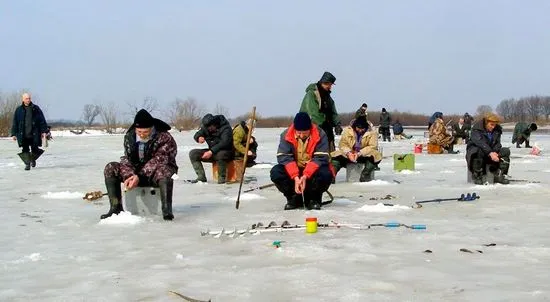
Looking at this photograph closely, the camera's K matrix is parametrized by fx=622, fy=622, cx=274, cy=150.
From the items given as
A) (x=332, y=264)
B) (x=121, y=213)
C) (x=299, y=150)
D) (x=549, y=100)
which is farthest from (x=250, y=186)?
(x=549, y=100)

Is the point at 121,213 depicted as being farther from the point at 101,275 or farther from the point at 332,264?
the point at 332,264

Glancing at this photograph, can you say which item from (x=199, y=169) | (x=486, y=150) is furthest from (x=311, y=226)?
(x=199, y=169)

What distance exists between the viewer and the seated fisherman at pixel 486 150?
366 inches

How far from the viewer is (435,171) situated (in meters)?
12.6

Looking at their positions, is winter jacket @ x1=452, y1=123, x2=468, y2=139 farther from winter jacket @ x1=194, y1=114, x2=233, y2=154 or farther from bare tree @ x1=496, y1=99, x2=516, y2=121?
bare tree @ x1=496, y1=99, x2=516, y2=121

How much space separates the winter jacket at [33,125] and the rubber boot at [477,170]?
9.23 meters

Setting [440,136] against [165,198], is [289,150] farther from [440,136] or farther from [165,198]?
[440,136]

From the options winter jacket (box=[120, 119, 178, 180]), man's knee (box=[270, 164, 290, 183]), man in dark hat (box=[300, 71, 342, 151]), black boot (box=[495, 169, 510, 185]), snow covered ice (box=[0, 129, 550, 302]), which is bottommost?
snow covered ice (box=[0, 129, 550, 302])

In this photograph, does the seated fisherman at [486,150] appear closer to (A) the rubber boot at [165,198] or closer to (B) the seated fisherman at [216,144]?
(B) the seated fisherman at [216,144]

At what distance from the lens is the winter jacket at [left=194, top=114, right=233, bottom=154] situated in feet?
34.1

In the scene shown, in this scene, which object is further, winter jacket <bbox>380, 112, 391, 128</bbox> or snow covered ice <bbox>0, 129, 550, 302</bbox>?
winter jacket <bbox>380, 112, 391, 128</bbox>

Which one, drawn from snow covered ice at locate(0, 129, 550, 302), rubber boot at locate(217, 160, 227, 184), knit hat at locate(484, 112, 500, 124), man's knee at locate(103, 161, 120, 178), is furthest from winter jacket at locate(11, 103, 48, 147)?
knit hat at locate(484, 112, 500, 124)

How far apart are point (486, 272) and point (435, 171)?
886 cm

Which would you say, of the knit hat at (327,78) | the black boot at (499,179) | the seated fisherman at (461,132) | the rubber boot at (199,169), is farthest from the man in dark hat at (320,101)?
the seated fisherman at (461,132)
